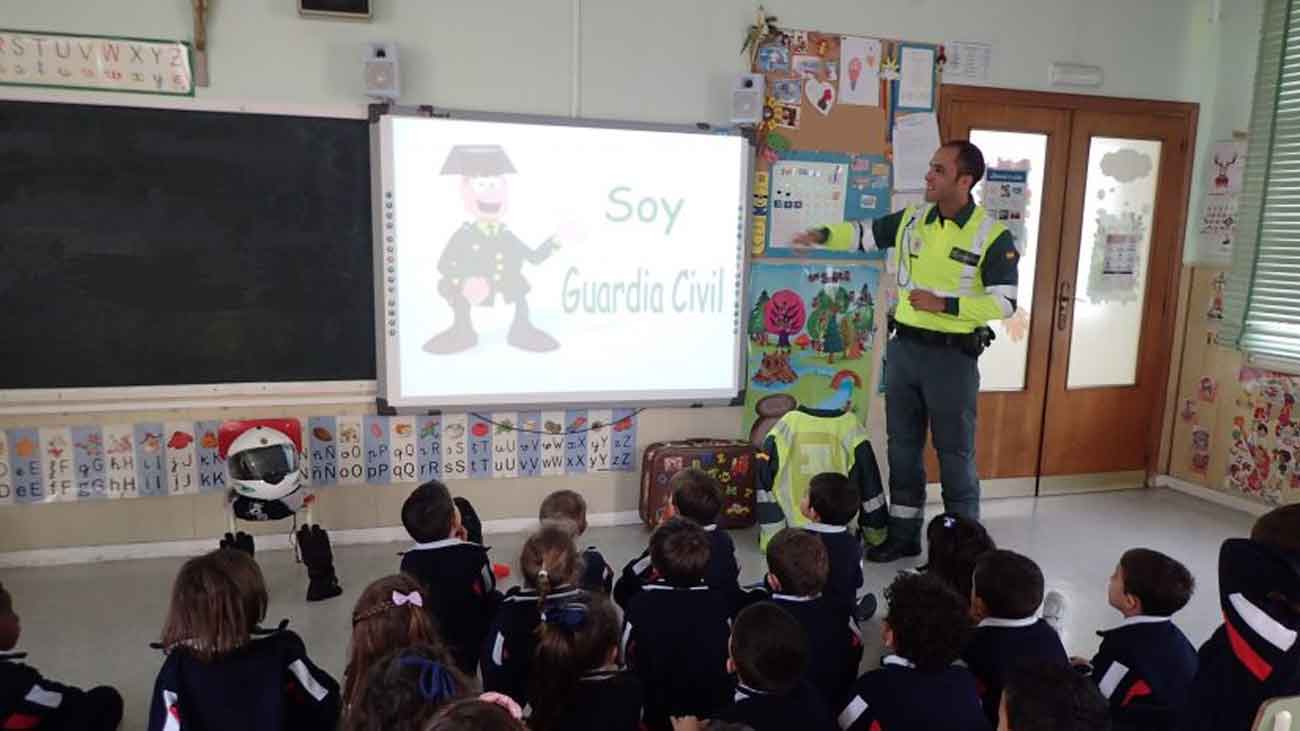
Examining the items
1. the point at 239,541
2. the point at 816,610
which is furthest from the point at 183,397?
the point at 816,610

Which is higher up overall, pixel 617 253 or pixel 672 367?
pixel 617 253

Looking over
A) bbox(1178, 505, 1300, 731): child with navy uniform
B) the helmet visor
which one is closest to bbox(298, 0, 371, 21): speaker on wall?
the helmet visor

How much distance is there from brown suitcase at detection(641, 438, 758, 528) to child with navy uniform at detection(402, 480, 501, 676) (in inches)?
61.7

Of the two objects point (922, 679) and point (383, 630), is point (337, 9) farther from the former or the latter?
point (922, 679)

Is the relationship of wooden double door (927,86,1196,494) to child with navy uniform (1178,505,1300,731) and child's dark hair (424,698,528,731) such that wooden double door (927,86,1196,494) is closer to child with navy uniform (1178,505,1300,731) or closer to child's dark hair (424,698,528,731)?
child with navy uniform (1178,505,1300,731)

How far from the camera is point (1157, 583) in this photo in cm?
205

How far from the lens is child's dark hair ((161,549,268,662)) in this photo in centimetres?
171

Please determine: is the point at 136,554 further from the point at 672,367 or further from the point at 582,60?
the point at 582,60

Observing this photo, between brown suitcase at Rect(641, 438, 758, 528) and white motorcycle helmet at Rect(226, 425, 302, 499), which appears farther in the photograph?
brown suitcase at Rect(641, 438, 758, 528)

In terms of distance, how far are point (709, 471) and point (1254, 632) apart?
8.34ft

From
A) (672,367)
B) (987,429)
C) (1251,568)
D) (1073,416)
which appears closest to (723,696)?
(1251,568)

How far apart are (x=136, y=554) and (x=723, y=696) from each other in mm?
2693

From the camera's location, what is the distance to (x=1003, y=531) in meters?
4.18

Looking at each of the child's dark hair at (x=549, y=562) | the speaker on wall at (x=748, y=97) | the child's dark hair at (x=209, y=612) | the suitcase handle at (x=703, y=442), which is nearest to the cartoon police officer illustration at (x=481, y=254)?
the suitcase handle at (x=703, y=442)
